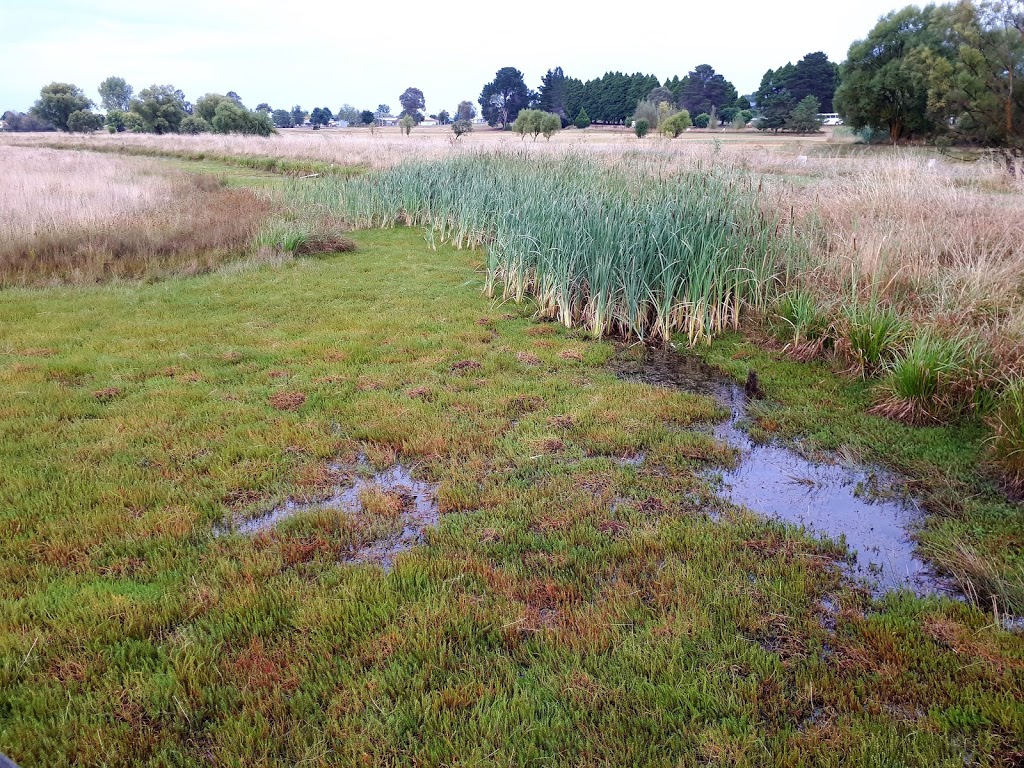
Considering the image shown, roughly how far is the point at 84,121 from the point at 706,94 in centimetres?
7069

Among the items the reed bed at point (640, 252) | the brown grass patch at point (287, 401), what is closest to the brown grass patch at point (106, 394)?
the brown grass patch at point (287, 401)

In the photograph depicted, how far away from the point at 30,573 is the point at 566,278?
5597mm

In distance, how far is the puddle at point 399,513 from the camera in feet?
11.1

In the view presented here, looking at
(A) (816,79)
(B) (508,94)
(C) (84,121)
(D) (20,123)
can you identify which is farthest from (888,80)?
(D) (20,123)

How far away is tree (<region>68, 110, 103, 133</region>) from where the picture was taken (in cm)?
5925

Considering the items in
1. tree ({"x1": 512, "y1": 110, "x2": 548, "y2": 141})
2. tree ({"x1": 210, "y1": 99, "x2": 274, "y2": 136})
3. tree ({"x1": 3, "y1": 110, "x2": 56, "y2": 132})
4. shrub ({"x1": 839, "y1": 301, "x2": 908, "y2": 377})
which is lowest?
shrub ({"x1": 839, "y1": 301, "x2": 908, "y2": 377})

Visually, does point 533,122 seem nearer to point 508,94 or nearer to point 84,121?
point 84,121

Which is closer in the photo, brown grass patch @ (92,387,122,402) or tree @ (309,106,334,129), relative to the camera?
brown grass patch @ (92,387,122,402)

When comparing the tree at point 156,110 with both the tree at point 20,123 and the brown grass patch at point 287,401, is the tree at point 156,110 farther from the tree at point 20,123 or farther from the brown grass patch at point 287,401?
the brown grass patch at point 287,401

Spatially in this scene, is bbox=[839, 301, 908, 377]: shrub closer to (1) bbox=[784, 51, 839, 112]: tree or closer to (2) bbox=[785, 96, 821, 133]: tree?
(2) bbox=[785, 96, 821, 133]: tree

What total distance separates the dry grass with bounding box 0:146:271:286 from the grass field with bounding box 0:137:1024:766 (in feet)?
13.3

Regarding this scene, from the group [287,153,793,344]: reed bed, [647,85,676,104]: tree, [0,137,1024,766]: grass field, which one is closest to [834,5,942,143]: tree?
[287,153,793,344]: reed bed

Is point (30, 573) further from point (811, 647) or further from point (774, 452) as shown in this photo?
point (774, 452)

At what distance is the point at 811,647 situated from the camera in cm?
264
